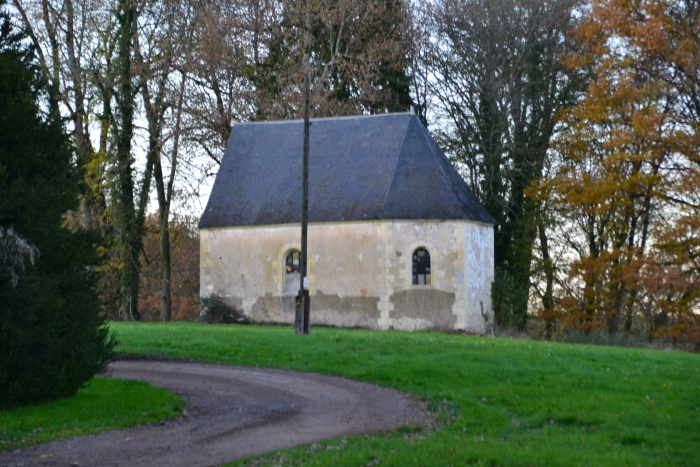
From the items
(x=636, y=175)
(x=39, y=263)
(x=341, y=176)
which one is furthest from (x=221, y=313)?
(x=39, y=263)

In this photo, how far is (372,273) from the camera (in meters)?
30.6

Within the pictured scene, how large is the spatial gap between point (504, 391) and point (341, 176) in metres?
20.0

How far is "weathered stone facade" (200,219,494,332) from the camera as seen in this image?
3027 cm

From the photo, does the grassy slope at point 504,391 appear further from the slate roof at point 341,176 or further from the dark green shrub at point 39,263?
the slate roof at point 341,176

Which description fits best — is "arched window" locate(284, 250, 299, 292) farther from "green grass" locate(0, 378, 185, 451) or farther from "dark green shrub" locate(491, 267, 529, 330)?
"green grass" locate(0, 378, 185, 451)

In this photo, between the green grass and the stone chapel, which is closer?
the green grass

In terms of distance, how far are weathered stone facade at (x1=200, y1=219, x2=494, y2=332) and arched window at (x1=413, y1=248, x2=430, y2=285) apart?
23 cm

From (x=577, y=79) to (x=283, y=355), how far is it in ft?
71.4

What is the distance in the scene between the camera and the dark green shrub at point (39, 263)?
11633mm

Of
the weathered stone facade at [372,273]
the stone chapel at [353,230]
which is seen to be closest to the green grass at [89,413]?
the weathered stone facade at [372,273]

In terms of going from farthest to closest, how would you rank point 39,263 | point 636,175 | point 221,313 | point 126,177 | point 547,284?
point 126,177 < point 547,284 < point 221,313 < point 636,175 < point 39,263

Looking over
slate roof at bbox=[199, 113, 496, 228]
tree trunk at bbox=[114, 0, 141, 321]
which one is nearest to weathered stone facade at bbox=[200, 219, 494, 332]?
slate roof at bbox=[199, 113, 496, 228]

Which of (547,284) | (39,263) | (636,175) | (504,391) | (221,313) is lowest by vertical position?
(504,391)

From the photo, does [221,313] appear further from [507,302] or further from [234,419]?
[234,419]
